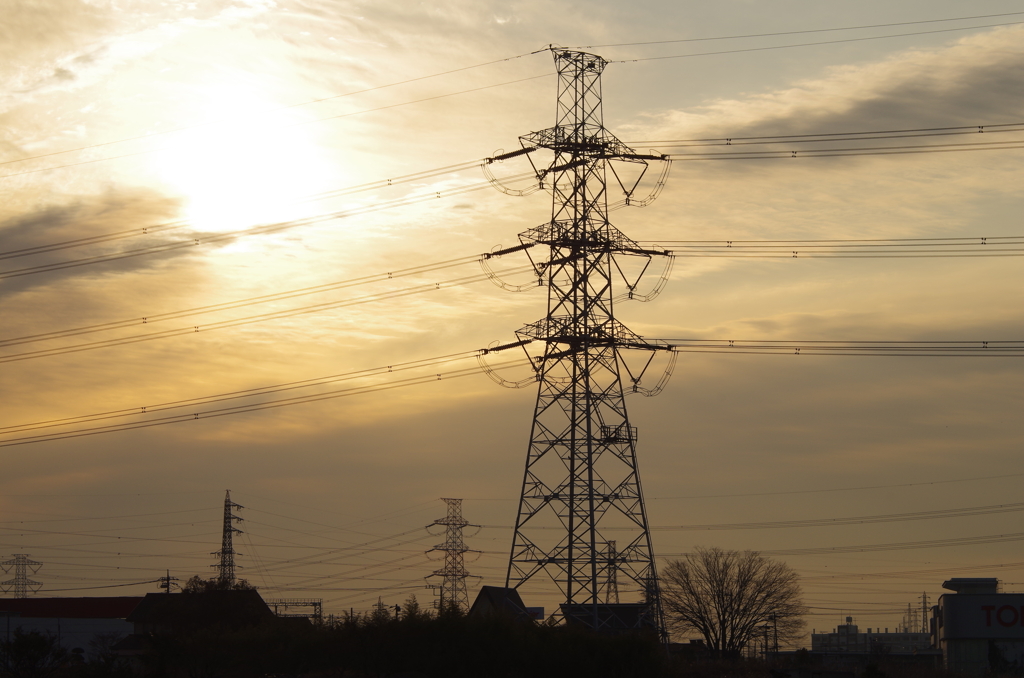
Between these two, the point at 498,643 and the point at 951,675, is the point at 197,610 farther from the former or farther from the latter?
the point at 951,675

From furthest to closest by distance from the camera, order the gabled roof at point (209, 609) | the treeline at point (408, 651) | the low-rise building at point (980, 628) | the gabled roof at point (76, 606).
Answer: the gabled roof at point (76, 606) < the gabled roof at point (209, 609) < the low-rise building at point (980, 628) < the treeline at point (408, 651)

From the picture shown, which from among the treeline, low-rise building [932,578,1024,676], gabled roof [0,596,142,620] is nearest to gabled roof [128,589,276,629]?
gabled roof [0,596,142,620]

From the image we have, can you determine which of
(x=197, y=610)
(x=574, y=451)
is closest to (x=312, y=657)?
(x=574, y=451)

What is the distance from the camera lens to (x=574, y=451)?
1832 inches

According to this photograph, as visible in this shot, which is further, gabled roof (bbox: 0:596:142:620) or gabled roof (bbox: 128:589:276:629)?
gabled roof (bbox: 0:596:142:620)

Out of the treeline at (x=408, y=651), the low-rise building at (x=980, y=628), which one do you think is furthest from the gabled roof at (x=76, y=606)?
the low-rise building at (x=980, y=628)

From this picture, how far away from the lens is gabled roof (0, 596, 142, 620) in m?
122

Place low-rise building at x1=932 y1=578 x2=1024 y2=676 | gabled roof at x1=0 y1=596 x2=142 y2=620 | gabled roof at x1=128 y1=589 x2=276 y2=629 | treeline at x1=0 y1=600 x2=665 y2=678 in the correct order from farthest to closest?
gabled roof at x1=0 y1=596 x2=142 y2=620 < gabled roof at x1=128 y1=589 x2=276 y2=629 < low-rise building at x1=932 y1=578 x2=1024 y2=676 < treeline at x1=0 y1=600 x2=665 y2=678

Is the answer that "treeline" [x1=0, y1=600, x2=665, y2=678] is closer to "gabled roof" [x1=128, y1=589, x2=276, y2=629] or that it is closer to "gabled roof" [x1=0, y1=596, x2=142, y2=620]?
"gabled roof" [x1=128, y1=589, x2=276, y2=629]

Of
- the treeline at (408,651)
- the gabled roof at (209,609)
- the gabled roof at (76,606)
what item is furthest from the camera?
the gabled roof at (76,606)

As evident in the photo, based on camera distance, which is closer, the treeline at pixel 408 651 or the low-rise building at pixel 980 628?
the treeline at pixel 408 651

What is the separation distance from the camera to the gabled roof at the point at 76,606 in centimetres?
12162

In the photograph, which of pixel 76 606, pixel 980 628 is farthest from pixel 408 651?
pixel 76 606

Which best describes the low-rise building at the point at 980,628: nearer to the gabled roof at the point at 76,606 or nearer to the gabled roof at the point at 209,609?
the gabled roof at the point at 209,609
